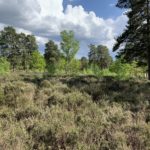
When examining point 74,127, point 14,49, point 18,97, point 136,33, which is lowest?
point 74,127

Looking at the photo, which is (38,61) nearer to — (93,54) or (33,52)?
(33,52)

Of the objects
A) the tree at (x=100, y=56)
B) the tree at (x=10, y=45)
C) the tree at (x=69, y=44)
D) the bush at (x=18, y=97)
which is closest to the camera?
the bush at (x=18, y=97)

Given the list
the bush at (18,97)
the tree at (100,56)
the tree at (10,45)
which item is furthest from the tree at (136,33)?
the tree at (100,56)

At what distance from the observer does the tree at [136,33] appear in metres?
25.7

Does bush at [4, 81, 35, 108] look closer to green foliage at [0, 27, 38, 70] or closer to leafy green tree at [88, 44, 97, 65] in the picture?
green foliage at [0, 27, 38, 70]

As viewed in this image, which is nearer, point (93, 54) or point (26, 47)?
point (26, 47)

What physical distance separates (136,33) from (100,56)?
71.8 meters

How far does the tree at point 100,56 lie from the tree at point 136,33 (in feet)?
229

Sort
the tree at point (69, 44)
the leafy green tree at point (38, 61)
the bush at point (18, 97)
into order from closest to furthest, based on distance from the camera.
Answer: the bush at point (18, 97)
the tree at point (69, 44)
the leafy green tree at point (38, 61)

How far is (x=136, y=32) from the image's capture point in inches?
1024

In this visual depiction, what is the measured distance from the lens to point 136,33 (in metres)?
25.9

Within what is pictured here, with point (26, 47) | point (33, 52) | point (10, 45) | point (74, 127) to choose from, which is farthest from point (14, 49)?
point (74, 127)

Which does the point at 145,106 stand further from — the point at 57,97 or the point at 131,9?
the point at 131,9

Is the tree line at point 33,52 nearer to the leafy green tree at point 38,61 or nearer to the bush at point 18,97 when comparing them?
the leafy green tree at point 38,61
